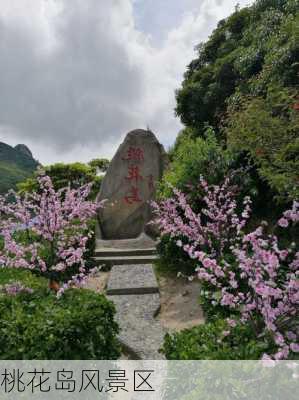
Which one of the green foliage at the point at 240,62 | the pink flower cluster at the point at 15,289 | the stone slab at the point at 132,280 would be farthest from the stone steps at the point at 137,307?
the green foliage at the point at 240,62

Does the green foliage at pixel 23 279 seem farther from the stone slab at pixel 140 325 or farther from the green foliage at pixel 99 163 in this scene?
the green foliage at pixel 99 163

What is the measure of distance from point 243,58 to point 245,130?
234 inches

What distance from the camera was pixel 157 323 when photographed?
5297 mm

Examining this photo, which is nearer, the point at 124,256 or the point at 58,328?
the point at 58,328

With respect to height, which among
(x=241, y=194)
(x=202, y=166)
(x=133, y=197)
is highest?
(x=202, y=166)

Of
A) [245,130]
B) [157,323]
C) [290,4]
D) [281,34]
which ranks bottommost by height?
[157,323]

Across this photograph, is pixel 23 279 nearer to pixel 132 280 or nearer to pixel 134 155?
pixel 132 280

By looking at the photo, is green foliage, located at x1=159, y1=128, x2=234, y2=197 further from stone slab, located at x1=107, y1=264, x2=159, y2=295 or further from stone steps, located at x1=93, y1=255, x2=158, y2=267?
stone slab, located at x1=107, y1=264, x2=159, y2=295

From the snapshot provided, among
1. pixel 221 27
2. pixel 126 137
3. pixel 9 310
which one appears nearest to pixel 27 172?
pixel 221 27

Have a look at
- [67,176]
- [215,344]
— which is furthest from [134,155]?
[67,176]

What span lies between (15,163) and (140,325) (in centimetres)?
5034

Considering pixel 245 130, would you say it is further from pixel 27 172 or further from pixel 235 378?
pixel 27 172

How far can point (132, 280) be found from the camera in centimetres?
685

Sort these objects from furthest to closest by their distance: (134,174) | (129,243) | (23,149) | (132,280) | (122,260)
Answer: (23,149) → (134,174) → (129,243) → (122,260) → (132,280)
